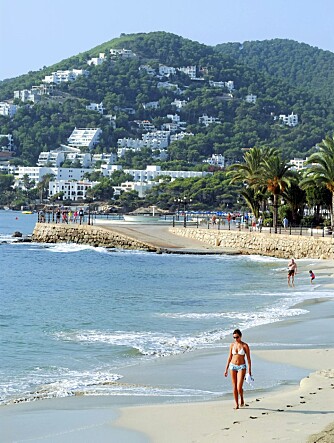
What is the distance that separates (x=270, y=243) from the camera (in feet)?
160

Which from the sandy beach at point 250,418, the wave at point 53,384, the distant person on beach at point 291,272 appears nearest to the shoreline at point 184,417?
the sandy beach at point 250,418

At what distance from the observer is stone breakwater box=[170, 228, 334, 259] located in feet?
147

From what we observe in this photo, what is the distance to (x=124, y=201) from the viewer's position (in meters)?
180

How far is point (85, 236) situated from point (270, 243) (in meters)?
16.4

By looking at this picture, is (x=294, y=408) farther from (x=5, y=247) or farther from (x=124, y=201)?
(x=124, y=201)

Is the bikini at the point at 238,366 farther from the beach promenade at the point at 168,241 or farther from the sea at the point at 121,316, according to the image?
the beach promenade at the point at 168,241

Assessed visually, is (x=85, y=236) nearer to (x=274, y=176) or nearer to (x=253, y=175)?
(x=253, y=175)

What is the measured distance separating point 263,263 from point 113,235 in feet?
53.2

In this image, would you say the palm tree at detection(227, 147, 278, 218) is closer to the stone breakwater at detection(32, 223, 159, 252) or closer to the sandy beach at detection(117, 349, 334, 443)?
the stone breakwater at detection(32, 223, 159, 252)

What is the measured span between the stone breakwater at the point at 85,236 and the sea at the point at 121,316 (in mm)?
9911

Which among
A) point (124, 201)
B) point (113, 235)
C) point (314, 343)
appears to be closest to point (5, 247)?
point (113, 235)

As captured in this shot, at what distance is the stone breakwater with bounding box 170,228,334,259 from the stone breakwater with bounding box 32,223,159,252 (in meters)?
4.06

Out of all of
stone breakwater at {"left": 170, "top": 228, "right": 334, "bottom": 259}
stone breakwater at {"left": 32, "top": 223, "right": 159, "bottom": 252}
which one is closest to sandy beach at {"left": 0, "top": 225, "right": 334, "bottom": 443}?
stone breakwater at {"left": 170, "top": 228, "right": 334, "bottom": 259}

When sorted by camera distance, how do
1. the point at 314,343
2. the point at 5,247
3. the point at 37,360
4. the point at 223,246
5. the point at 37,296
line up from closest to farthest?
the point at 37,360, the point at 314,343, the point at 37,296, the point at 223,246, the point at 5,247
